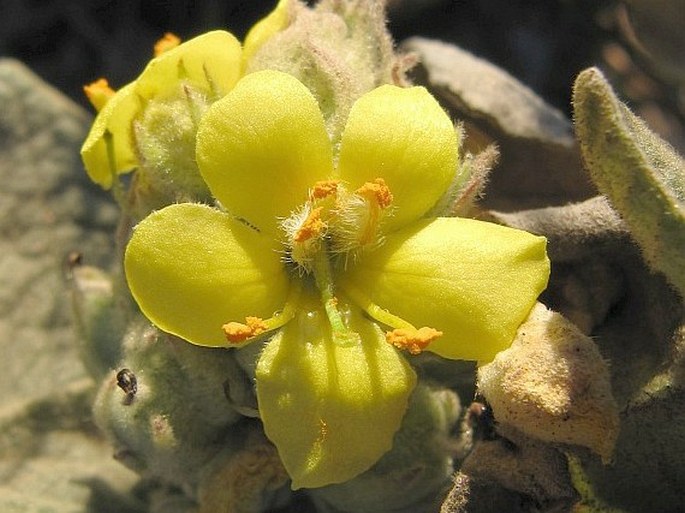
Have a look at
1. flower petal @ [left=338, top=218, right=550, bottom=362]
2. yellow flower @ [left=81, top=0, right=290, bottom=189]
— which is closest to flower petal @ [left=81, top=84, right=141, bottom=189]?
yellow flower @ [left=81, top=0, right=290, bottom=189]

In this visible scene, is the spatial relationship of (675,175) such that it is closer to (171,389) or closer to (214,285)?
(214,285)

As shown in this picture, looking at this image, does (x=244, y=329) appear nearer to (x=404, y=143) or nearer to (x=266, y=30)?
(x=404, y=143)

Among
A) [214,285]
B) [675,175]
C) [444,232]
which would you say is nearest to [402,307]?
[444,232]

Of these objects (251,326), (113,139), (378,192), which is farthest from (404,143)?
(113,139)

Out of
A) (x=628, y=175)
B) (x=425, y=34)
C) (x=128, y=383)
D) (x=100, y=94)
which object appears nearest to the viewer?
(x=628, y=175)

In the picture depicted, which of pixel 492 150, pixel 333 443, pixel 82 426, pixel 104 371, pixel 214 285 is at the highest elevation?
pixel 492 150

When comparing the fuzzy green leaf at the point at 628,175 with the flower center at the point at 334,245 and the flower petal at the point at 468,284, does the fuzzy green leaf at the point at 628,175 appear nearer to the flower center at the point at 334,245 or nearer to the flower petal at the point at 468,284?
the flower petal at the point at 468,284

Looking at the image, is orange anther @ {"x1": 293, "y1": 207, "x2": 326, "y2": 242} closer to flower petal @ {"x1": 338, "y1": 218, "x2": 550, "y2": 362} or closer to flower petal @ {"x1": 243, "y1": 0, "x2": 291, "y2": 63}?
flower petal @ {"x1": 338, "y1": 218, "x2": 550, "y2": 362}

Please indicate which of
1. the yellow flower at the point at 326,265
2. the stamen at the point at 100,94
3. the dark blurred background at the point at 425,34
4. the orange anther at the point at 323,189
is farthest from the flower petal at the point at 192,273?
the dark blurred background at the point at 425,34
